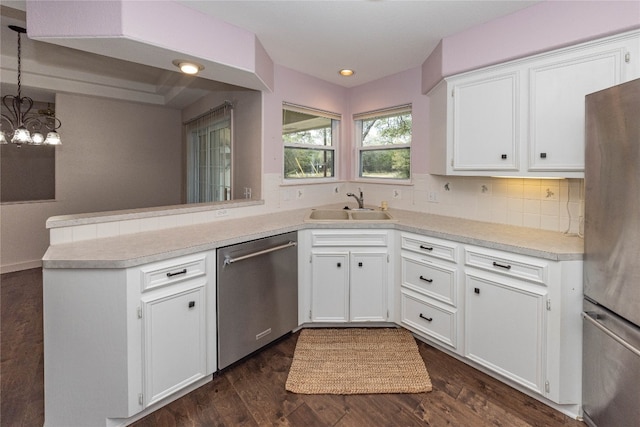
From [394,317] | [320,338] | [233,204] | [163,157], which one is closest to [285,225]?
[233,204]

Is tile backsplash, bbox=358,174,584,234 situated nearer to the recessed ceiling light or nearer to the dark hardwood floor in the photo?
the dark hardwood floor

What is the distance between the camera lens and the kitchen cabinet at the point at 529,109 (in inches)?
70.4

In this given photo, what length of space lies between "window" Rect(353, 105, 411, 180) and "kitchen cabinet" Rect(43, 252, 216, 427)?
2.50 metres

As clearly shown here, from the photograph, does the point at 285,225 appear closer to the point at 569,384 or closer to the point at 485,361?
the point at 485,361

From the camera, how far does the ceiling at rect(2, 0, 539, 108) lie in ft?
6.64

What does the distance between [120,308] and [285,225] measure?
1162 mm

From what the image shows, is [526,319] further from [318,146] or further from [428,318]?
[318,146]

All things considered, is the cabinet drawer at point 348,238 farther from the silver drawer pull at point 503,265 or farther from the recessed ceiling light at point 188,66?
the recessed ceiling light at point 188,66

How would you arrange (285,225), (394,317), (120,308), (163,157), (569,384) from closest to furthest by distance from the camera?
(120,308) → (569,384) → (285,225) → (394,317) → (163,157)

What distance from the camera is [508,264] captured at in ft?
6.15

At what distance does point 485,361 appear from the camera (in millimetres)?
2029

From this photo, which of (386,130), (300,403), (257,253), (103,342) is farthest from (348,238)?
(103,342)

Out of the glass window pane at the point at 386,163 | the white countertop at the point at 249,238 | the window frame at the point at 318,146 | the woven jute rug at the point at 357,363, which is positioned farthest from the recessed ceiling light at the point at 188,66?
the woven jute rug at the point at 357,363

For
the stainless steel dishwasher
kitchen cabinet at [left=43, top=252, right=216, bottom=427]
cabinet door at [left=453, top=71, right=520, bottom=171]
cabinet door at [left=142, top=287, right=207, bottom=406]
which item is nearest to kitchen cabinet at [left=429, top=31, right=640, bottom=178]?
cabinet door at [left=453, top=71, right=520, bottom=171]
